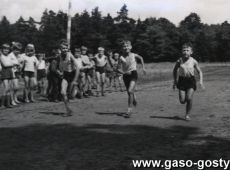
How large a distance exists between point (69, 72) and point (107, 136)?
12.9 feet

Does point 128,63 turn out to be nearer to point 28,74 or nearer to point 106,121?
→ point 106,121

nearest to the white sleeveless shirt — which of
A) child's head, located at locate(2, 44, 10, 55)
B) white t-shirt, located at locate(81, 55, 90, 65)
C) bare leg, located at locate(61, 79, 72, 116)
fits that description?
bare leg, located at locate(61, 79, 72, 116)

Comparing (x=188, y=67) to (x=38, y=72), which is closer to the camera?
(x=188, y=67)

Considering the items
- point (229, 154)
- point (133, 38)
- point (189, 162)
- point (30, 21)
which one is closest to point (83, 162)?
point (189, 162)

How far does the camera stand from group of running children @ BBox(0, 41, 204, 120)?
1254 cm

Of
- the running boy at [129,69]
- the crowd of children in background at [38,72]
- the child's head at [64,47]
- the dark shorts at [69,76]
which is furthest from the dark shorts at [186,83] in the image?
the child's head at [64,47]

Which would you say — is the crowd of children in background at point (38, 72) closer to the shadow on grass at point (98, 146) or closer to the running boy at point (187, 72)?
the running boy at point (187, 72)

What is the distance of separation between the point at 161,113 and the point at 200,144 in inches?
198

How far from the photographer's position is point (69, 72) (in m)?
13.7

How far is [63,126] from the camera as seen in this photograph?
38.4 ft

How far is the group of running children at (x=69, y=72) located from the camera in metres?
12.5

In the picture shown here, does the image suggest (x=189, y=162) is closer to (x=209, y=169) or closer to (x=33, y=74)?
(x=209, y=169)

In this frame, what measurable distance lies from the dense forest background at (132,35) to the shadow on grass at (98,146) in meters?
107

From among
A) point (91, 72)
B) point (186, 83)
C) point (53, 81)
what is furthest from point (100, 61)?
point (186, 83)
